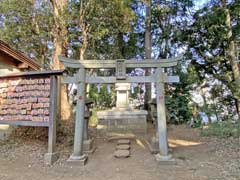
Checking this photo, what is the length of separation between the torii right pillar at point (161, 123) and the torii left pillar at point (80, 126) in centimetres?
175

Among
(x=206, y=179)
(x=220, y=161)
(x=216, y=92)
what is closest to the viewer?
(x=206, y=179)

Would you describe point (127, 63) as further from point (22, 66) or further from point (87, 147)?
point (22, 66)

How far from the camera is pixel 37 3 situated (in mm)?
10617

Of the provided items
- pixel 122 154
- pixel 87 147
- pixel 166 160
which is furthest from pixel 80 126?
pixel 166 160

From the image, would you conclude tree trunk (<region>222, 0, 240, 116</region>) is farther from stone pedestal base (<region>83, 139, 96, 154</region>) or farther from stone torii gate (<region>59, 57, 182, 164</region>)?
stone pedestal base (<region>83, 139, 96, 154</region>)

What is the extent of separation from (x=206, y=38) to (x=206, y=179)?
10.0m

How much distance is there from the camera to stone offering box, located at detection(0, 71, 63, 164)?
5711mm

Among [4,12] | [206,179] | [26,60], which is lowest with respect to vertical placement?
[206,179]

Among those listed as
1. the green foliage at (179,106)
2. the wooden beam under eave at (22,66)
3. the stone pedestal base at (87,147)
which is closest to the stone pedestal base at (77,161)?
the stone pedestal base at (87,147)

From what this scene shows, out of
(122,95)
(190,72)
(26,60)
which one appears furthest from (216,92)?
(26,60)

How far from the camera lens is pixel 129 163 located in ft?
18.1

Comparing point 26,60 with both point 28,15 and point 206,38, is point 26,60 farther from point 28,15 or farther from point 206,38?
point 206,38

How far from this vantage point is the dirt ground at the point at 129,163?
4.66 m

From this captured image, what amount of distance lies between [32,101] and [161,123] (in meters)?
3.17
